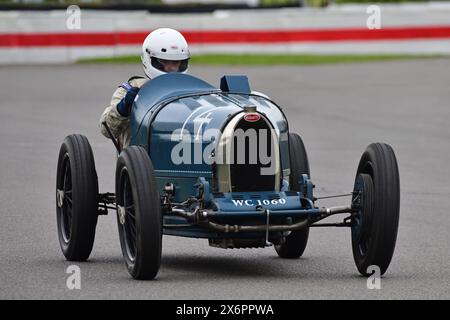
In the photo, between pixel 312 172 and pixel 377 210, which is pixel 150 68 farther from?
pixel 312 172

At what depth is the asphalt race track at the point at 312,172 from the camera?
327 inches

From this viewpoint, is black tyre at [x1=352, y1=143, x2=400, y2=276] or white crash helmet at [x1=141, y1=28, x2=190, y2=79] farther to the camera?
white crash helmet at [x1=141, y1=28, x2=190, y2=79]

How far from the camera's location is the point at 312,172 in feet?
49.6

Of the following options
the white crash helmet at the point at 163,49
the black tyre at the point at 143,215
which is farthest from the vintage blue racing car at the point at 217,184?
the white crash helmet at the point at 163,49

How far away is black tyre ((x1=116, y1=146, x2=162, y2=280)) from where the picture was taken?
820cm

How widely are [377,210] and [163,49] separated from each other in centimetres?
226

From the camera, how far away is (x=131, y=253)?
866 cm

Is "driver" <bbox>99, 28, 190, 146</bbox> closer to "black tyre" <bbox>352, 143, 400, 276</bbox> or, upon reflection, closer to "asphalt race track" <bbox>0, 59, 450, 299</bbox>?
"asphalt race track" <bbox>0, 59, 450, 299</bbox>

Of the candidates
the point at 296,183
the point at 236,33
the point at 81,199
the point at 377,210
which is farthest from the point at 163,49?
the point at 236,33

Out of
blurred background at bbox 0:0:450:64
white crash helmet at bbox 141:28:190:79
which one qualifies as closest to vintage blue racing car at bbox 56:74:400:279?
white crash helmet at bbox 141:28:190:79

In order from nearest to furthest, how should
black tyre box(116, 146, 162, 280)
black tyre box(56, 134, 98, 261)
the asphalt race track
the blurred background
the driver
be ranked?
black tyre box(116, 146, 162, 280)
the asphalt race track
black tyre box(56, 134, 98, 261)
the driver
the blurred background

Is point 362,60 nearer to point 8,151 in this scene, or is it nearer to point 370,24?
point 370,24

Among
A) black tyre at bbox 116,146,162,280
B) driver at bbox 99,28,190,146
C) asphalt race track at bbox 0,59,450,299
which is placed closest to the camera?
black tyre at bbox 116,146,162,280

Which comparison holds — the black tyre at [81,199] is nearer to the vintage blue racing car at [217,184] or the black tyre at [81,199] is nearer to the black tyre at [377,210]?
the vintage blue racing car at [217,184]
